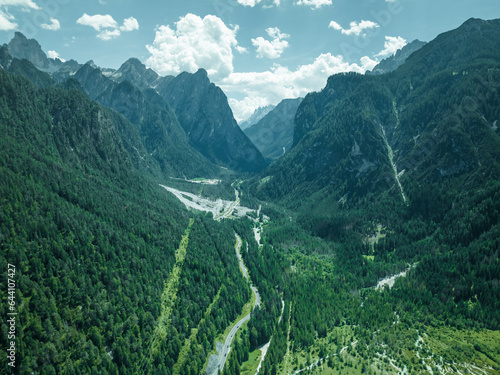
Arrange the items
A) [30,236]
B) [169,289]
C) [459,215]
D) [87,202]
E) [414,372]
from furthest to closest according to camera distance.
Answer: [459,215]
[87,202]
[169,289]
[30,236]
[414,372]

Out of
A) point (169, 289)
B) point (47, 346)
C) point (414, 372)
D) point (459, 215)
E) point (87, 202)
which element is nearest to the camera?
point (47, 346)

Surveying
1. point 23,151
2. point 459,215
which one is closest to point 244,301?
point 459,215

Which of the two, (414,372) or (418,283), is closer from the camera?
(414,372)

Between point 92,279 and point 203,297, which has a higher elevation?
point 92,279

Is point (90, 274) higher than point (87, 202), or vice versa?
point (87, 202)

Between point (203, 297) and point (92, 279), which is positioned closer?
point (92, 279)

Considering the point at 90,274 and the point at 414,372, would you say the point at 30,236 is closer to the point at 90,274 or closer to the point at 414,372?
the point at 90,274

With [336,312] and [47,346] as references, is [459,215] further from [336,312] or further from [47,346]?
[47,346]

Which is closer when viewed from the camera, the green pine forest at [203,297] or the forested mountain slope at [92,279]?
the forested mountain slope at [92,279]

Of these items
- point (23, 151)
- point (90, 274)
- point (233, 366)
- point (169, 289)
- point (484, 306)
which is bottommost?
point (484, 306)

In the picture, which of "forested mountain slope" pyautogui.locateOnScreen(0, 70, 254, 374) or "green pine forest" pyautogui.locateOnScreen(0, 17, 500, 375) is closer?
"forested mountain slope" pyautogui.locateOnScreen(0, 70, 254, 374)
